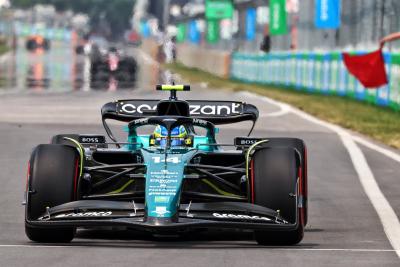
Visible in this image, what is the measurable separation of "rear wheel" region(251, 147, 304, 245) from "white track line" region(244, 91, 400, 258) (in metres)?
0.82

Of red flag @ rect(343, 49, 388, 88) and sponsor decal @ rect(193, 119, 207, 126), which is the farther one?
red flag @ rect(343, 49, 388, 88)

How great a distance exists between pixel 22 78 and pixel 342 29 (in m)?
18.4

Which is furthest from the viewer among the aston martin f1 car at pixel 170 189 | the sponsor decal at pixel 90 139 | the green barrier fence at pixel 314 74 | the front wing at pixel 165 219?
the green barrier fence at pixel 314 74

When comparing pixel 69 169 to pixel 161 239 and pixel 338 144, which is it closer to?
pixel 161 239

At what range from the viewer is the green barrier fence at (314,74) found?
33.5 metres

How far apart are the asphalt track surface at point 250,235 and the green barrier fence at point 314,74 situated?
7519 millimetres

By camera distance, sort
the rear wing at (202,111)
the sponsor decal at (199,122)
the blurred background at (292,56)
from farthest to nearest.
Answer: the blurred background at (292,56) → the rear wing at (202,111) → the sponsor decal at (199,122)

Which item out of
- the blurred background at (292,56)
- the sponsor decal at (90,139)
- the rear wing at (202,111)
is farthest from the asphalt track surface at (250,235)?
the blurred background at (292,56)

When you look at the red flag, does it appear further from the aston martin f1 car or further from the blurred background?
the aston martin f1 car

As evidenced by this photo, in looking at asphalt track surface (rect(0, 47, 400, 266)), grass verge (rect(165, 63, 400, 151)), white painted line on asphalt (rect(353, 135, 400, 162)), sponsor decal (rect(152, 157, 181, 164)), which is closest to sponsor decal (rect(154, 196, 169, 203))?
asphalt track surface (rect(0, 47, 400, 266))

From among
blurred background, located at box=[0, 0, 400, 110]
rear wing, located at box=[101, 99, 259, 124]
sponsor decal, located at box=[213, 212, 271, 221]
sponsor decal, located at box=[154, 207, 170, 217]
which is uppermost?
rear wing, located at box=[101, 99, 259, 124]

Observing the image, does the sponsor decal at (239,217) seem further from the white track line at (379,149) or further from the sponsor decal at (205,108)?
the white track line at (379,149)

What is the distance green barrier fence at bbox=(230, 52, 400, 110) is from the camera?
33.5m

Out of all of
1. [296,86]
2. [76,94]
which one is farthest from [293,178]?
[296,86]
